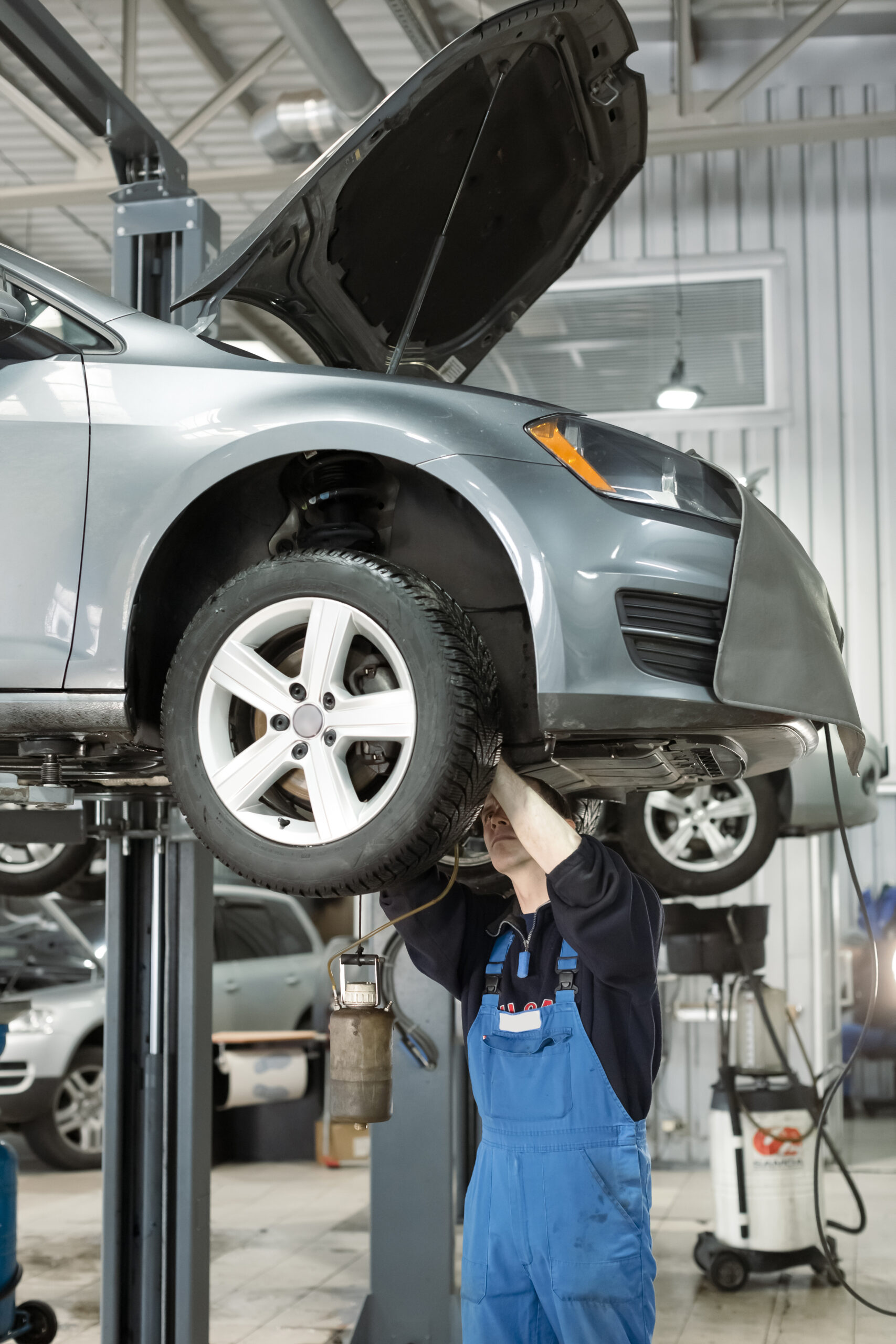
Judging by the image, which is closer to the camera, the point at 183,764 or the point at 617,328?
the point at 183,764

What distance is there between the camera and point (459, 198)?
260cm

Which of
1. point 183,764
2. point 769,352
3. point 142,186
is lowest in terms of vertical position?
point 183,764

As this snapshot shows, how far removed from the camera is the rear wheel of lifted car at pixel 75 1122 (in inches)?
273

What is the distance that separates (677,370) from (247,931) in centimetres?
460

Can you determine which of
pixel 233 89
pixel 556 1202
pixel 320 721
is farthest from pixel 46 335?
pixel 233 89

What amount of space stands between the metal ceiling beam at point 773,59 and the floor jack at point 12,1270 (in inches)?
232

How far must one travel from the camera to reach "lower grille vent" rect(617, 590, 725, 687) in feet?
6.47

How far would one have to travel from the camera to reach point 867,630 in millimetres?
8445

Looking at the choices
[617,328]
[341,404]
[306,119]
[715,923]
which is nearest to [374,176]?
[341,404]

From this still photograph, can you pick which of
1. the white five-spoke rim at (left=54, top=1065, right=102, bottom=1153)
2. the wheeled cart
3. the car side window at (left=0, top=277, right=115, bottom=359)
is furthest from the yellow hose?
the white five-spoke rim at (left=54, top=1065, right=102, bottom=1153)

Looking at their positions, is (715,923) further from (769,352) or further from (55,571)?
(769,352)

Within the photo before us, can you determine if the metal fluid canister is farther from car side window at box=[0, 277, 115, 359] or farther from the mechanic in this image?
car side window at box=[0, 277, 115, 359]

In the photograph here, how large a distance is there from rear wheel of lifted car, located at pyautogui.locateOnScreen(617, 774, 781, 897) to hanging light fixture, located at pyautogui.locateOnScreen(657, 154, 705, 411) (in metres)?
4.05

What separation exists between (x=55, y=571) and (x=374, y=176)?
3.19 feet
